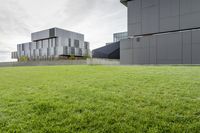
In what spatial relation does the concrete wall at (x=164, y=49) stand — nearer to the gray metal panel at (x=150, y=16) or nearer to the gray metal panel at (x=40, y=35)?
the gray metal panel at (x=150, y=16)

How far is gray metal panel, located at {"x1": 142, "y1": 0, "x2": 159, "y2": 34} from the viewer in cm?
2375

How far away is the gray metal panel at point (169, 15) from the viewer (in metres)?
22.3

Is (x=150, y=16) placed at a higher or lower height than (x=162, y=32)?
higher

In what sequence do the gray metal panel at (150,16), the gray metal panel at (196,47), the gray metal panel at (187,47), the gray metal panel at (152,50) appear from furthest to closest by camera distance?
the gray metal panel at (150,16)
the gray metal panel at (152,50)
the gray metal panel at (187,47)
the gray metal panel at (196,47)

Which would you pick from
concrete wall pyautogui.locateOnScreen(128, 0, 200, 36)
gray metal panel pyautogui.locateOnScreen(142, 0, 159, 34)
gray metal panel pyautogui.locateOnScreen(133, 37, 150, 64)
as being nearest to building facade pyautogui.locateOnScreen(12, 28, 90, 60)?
concrete wall pyautogui.locateOnScreen(128, 0, 200, 36)

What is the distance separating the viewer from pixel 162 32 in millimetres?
23406

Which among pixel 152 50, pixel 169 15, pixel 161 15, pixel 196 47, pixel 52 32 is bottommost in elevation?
pixel 152 50

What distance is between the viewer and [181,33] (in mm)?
21531

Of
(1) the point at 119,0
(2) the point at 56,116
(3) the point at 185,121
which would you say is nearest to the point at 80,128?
(2) the point at 56,116

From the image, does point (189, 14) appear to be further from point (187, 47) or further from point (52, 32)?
point (52, 32)

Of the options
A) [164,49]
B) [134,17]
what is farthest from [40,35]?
[164,49]

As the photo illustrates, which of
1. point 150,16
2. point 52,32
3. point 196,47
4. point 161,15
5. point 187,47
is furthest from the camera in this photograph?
point 52,32

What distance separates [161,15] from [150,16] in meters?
1.62

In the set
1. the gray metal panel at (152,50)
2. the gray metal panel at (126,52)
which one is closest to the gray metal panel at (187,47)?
the gray metal panel at (152,50)
